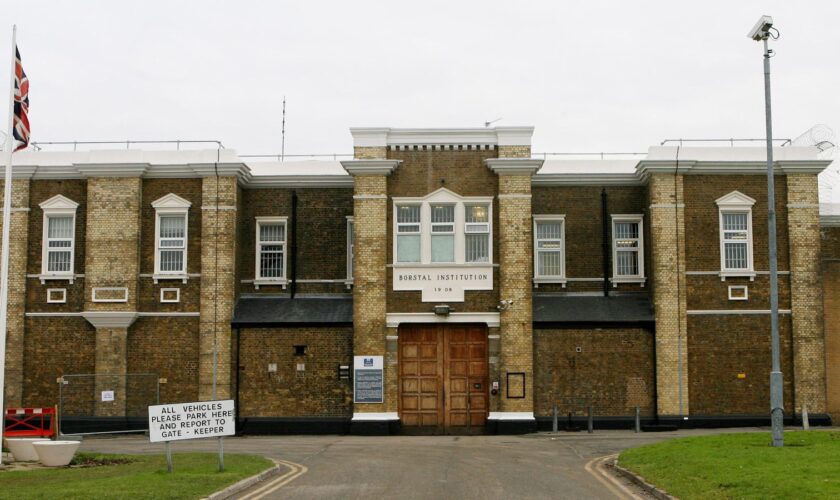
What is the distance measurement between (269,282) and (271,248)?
48.0 inches

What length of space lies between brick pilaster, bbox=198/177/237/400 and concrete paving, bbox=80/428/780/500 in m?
2.70

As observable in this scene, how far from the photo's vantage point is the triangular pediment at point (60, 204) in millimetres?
31484

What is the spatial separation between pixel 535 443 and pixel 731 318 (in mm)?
8675

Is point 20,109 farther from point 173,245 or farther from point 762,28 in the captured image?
point 762,28

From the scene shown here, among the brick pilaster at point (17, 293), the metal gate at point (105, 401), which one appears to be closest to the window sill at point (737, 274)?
the metal gate at point (105, 401)

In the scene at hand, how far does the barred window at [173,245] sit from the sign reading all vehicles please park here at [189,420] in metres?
13.6

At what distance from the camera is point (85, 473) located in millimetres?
18469

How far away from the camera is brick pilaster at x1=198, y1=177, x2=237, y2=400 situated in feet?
99.4

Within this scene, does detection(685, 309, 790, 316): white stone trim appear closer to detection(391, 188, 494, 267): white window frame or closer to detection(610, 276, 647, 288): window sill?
detection(610, 276, 647, 288): window sill

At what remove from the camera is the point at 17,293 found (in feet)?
102

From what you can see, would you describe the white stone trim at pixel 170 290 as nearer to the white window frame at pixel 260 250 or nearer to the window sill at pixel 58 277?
the white window frame at pixel 260 250

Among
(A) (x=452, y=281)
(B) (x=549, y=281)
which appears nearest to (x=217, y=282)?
(A) (x=452, y=281)

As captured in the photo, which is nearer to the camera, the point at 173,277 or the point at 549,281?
the point at 173,277

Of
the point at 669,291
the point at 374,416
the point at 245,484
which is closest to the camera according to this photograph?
the point at 245,484
